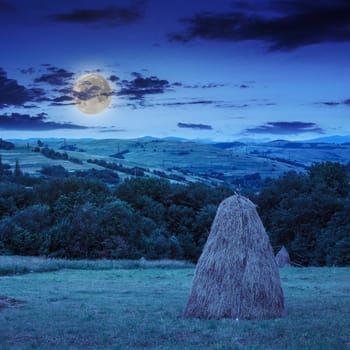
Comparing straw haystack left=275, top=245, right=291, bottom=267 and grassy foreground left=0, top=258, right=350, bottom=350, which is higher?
grassy foreground left=0, top=258, right=350, bottom=350

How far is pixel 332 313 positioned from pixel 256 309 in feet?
8.60

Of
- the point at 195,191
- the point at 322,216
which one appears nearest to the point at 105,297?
the point at 322,216

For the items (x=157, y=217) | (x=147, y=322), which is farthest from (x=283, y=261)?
(x=147, y=322)

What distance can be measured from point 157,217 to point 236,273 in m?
50.2

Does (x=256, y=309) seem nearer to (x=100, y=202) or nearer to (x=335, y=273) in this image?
(x=335, y=273)

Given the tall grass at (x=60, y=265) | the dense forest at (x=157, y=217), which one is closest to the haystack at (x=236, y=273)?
the tall grass at (x=60, y=265)

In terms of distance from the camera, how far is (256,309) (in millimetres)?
14844

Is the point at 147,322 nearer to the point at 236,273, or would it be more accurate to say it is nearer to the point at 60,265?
the point at 236,273

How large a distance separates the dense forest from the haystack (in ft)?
116

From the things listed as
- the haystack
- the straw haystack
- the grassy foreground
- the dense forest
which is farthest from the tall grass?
the haystack

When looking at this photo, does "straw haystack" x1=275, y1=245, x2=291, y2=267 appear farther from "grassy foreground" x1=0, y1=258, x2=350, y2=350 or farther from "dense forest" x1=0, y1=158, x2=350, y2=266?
"grassy foreground" x1=0, y1=258, x2=350, y2=350

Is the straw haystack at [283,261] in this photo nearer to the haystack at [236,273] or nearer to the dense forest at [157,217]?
the dense forest at [157,217]

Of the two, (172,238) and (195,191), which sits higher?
(195,191)

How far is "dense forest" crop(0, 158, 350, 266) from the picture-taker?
165 ft
